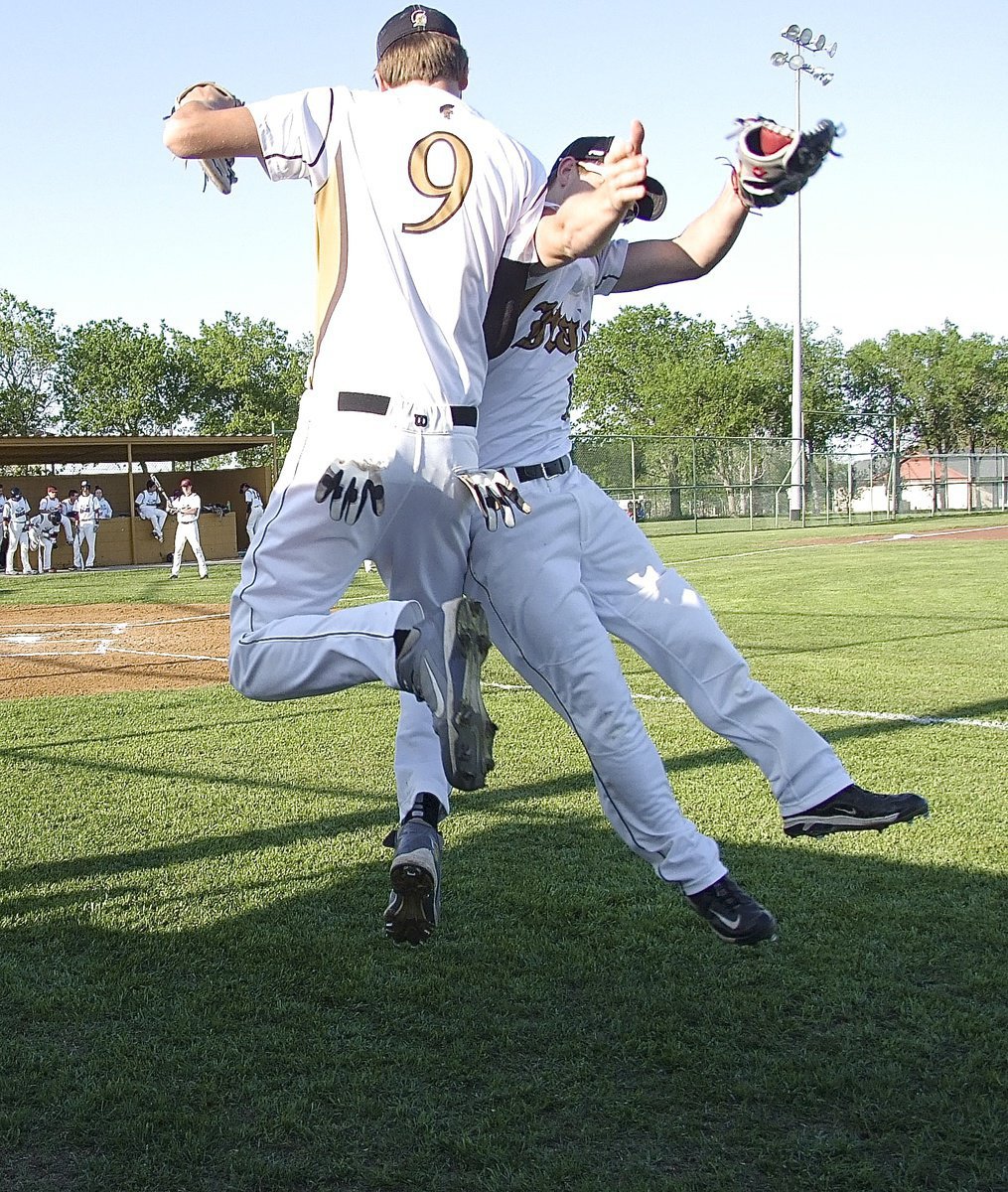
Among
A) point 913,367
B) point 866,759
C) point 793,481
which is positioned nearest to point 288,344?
point 793,481

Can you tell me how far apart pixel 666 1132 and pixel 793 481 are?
38.0 meters

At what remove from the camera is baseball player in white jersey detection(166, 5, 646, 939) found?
9.98 feet

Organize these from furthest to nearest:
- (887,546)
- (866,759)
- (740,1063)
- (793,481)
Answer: (793,481)
(887,546)
(866,759)
(740,1063)

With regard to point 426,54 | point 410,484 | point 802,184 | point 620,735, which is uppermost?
point 426,54

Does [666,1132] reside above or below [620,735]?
below

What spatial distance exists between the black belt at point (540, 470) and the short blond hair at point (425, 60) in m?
1.08

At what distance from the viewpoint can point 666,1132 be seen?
274 cm

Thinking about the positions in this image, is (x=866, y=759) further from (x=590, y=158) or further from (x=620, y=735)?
(x=590, y=158)

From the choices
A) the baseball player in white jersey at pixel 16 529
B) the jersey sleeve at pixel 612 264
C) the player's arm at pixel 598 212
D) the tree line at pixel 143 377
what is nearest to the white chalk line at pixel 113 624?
the jersey sleeve at pixel 612 264

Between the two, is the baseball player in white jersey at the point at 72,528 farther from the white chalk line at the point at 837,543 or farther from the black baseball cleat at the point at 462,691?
the black baseball cleat at the point at 462,691

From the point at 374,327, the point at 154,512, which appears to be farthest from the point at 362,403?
the point at 154,512

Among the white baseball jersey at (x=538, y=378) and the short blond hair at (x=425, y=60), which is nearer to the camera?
the short blond hair at (x=425, y=60)

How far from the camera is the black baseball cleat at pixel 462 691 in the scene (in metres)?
3.29

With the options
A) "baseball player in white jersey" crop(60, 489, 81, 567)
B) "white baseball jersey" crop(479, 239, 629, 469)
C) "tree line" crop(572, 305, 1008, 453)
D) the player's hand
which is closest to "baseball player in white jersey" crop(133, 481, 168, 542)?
"baseball player in white jersey" crop(60, 489, 81, 567)
